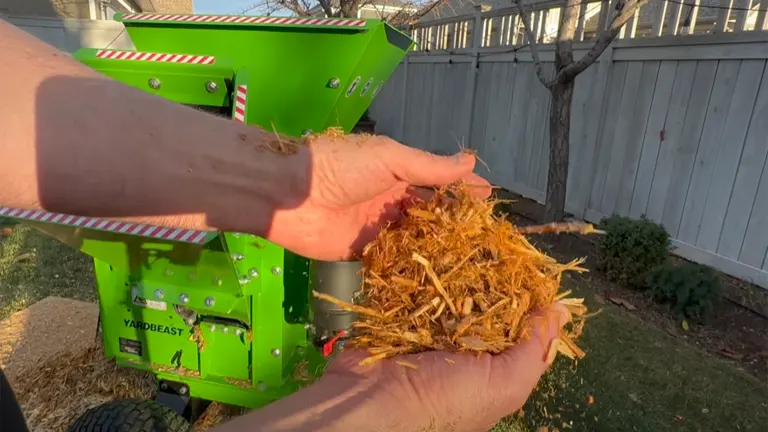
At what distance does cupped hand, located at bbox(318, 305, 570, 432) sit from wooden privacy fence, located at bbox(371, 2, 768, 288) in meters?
4.42

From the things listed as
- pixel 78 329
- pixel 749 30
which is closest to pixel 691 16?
pixel 749 30

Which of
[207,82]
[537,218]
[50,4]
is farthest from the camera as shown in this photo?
[50,4]

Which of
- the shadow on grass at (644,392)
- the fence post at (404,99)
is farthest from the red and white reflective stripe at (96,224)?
the fence post at (404,99)

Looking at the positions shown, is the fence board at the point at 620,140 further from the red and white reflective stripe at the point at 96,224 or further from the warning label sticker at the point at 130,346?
the red and white reflective stripe at the point at 96,224

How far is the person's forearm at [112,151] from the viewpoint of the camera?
1.29 metres

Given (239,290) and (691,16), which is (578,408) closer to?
(239,290)

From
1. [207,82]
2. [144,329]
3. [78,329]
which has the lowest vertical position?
[78,329]

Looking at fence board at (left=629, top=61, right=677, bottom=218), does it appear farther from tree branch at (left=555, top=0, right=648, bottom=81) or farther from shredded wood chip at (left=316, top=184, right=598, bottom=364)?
shredded wood chip at (left=316, top=184, right=598, bottom=364)

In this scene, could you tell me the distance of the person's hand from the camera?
1842mm

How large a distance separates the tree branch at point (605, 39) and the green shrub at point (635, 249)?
167cm

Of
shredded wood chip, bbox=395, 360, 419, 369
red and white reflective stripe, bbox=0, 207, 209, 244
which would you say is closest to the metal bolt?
red and white reflective stripe, bbox=0, 207, 209, 244

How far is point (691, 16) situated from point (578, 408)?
14.8ft

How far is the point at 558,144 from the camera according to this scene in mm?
5977

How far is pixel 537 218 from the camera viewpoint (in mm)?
7184
